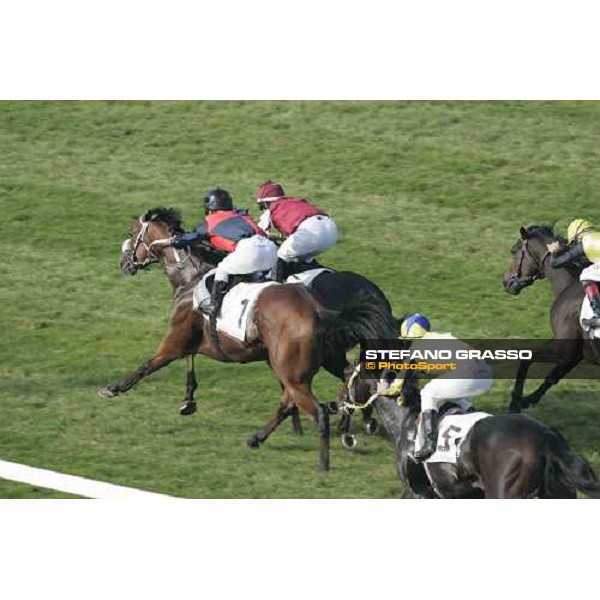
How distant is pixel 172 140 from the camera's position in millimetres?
27453

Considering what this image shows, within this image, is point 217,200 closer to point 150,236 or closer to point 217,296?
point 217,296

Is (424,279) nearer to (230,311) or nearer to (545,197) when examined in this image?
(545,197)

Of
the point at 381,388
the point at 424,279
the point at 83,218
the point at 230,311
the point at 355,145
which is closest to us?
the point at 381,388

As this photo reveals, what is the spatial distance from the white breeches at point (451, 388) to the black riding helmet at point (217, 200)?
450 cm

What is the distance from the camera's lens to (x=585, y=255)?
1858 centimetres

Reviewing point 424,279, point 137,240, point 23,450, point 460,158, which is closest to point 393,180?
point 460,158

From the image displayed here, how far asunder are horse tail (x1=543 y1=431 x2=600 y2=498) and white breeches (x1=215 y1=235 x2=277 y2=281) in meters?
4.53

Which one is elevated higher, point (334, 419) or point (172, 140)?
point (172, 140)

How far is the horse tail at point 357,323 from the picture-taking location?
17.3 metres

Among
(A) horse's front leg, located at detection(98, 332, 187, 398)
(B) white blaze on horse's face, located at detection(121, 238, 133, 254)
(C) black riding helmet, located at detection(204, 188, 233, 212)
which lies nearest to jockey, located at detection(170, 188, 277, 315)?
(C) black riding helmet, located at detection(204, 188, 233, 212)

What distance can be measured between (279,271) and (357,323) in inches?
55.9

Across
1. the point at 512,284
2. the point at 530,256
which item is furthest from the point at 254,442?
the point at 530,256

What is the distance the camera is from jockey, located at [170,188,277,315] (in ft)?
58.7
